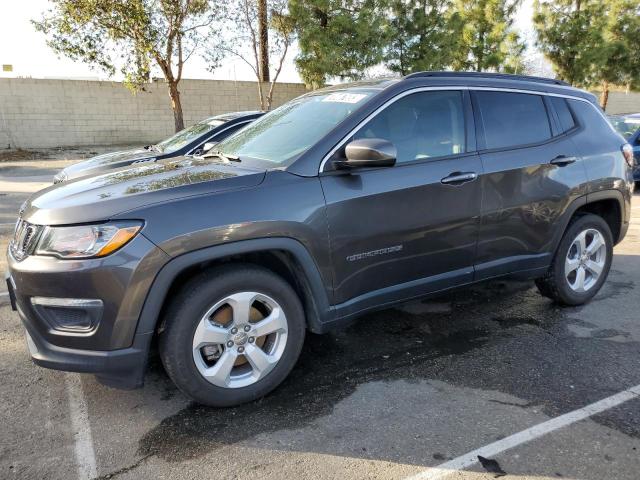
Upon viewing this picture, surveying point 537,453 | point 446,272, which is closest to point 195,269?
point 446,272

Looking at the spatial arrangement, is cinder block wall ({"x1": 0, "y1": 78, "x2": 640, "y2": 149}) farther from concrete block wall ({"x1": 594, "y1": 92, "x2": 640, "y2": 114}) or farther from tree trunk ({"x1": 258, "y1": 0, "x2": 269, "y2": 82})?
concrete block wall ({"x1": 594, "y1": 92, "x2": 640, "y2": 114})

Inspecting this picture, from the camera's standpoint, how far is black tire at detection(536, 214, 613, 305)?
4.21 meters

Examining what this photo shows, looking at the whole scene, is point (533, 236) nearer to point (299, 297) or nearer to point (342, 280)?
point (342, 280)

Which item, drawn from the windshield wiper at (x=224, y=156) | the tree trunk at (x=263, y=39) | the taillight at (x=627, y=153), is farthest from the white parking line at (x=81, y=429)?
the tree trunk at (x=263, y=39)

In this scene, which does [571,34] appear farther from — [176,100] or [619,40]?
[176,100]

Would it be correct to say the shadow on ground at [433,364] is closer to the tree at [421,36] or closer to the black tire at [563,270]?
the black tire at [563,270]

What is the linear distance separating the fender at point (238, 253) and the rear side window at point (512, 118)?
1.69 m

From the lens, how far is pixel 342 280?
3.09 m

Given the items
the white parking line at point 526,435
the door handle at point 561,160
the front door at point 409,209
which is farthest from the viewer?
the door handle at point 561,160

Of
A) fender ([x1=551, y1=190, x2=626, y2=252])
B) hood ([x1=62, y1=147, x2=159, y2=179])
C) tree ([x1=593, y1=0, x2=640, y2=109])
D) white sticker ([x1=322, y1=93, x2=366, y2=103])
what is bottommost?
fender ([x1=551, y1=190, x2=626, y2=252])

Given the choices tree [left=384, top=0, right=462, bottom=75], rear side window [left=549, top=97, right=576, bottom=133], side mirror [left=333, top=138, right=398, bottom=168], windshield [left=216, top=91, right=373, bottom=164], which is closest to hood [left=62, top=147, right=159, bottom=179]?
windshield [left=216, top=91, right=373, bottom=164]

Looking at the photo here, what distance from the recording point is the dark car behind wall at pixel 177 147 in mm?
6953

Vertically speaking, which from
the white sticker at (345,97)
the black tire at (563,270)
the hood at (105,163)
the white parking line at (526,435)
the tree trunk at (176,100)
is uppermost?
the tree trunk at (176,100)

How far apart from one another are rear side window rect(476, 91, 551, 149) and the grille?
296cm
